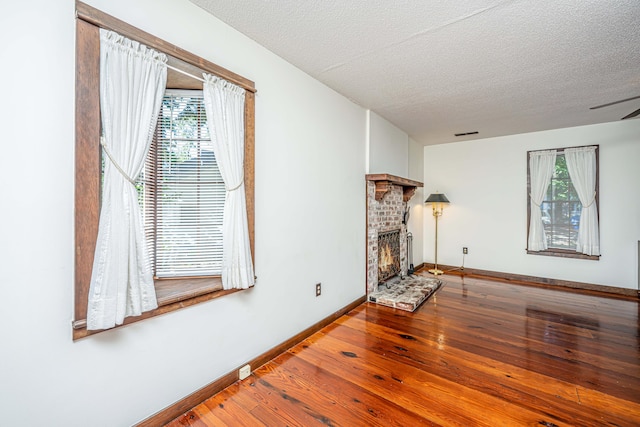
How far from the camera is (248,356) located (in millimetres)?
2148

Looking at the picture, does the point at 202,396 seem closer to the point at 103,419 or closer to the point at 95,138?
the point at 103,419

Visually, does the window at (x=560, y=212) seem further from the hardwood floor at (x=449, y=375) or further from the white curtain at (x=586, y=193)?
the hardwood floor at (x=449, y=375)

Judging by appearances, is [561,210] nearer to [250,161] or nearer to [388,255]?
[388,255]

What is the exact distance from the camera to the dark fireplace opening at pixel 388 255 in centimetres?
406

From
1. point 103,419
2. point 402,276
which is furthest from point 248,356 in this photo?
point 402,276

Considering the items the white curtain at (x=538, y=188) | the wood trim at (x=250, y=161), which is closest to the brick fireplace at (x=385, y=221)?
the wood trim at (x=250, y=161)

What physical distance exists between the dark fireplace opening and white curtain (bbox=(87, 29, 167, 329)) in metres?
3.16

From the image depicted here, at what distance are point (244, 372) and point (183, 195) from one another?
1.45m

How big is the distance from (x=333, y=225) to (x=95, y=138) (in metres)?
2.21

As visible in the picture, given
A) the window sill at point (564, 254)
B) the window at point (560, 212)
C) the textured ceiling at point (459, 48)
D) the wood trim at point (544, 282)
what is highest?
the textured ceiling at point (459, 48)

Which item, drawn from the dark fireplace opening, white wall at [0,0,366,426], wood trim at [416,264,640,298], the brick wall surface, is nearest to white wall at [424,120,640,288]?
wood trim at [416,264,640,298]

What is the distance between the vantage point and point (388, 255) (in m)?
4.31

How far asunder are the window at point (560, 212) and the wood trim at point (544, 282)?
461 millimetres

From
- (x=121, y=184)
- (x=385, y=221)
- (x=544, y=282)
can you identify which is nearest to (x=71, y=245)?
(x=121, y=184)
